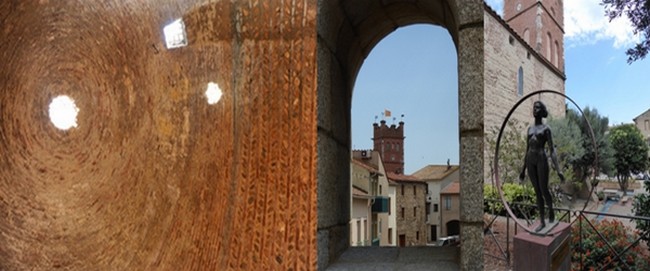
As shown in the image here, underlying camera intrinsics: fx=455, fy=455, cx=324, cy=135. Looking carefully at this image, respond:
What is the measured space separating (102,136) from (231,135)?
494mm

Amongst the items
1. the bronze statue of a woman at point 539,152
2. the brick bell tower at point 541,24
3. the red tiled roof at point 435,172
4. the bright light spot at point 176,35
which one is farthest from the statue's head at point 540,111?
the brick bell tower at point 541,24

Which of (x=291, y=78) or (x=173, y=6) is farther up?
(x=173, y=6)

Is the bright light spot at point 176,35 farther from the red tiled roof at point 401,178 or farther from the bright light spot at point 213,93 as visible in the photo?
the red tiled roof at point 401,178

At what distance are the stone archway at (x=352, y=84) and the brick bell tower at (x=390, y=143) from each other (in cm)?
13

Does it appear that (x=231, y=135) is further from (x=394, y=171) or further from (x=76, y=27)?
(x=394, y=171)

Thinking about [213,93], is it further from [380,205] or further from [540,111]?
[540,111]

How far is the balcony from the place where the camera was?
2150 mm

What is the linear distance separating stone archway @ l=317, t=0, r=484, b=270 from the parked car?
0.36 metres

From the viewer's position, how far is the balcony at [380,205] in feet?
7.06

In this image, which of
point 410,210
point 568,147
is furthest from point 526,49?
point 410,210

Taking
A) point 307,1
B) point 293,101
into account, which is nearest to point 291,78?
point 293,101

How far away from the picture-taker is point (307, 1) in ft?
4.58

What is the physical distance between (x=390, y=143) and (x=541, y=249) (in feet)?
2.46

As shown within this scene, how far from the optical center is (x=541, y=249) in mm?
1849
